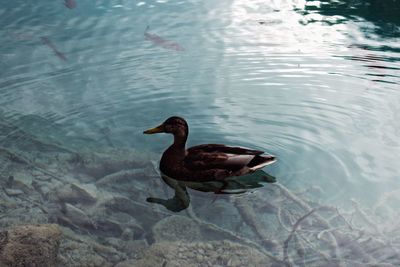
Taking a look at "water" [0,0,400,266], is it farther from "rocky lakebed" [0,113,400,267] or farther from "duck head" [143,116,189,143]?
"duck head" [143,116,189,143]

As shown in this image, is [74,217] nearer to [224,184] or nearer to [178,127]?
[178,127]

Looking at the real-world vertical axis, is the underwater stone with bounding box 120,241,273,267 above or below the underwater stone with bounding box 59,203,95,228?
below

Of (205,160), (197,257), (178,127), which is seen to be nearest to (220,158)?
(205,160)

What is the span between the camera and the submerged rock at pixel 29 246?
3.85 meters


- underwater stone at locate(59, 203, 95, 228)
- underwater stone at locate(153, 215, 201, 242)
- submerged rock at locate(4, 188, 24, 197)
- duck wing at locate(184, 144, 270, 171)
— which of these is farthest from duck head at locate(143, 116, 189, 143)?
submerged rock at locate(4, 188, 24, 197)

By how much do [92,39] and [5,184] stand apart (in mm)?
3755

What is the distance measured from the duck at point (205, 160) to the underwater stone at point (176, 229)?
2.24ft

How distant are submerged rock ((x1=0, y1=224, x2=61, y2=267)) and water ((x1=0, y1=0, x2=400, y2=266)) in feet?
4.21

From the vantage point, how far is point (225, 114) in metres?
6.20

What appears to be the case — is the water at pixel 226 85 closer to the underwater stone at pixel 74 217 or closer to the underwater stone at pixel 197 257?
the underwater stone at pixel 197 257

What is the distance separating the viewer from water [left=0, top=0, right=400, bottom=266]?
539cm

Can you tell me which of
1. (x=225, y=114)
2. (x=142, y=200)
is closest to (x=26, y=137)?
(x=142, y=200)

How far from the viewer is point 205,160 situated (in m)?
5.11

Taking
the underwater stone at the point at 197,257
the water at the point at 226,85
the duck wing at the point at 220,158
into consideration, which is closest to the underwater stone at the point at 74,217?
the underwater stone at the point at 197,257
